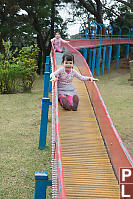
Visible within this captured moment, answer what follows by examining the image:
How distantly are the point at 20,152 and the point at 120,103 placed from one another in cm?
575

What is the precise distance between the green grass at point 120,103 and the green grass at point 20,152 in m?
1.76

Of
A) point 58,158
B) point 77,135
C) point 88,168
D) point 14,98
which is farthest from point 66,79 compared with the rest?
point 14,98

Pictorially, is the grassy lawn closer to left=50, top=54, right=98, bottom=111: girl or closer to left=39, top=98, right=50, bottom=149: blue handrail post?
left=39, top=98, right=50, bottom=149: blue handrail post

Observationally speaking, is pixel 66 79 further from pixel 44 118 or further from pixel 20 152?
pixel 20 152

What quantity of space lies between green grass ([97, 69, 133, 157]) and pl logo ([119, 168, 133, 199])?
2.70m

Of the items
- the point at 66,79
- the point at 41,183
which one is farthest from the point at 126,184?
the point at 66,79

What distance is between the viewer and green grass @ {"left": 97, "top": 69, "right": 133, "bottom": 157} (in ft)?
23.5

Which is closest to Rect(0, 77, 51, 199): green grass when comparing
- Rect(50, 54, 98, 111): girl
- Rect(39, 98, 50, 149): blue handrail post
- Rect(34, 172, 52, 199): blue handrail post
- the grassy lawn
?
the grassy lawn

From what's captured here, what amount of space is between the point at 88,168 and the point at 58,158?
825 mm

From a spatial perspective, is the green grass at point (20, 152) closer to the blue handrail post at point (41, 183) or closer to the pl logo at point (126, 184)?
the blue handrail post at point (41, 183)

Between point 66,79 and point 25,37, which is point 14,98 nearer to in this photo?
point 66,79

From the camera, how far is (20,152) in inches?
225

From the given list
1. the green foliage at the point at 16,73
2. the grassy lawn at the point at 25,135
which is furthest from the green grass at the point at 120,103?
→ the green foliage at the point at 16,73

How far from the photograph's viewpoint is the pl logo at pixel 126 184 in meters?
2.95
